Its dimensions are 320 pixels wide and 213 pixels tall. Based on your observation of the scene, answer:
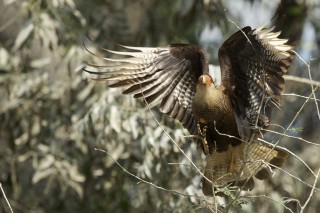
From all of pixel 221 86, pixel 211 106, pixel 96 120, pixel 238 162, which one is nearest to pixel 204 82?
pixel 211 106

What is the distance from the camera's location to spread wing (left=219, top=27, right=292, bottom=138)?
483cm

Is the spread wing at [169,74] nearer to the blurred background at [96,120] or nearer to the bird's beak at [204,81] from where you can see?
the bird's beak at [204,81]

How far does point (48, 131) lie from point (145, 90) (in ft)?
6.65

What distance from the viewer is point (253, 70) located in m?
4.99

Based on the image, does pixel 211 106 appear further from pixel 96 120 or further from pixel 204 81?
pixel 96 120

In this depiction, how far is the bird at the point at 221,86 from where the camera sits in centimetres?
482

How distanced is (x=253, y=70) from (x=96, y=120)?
1.61 m

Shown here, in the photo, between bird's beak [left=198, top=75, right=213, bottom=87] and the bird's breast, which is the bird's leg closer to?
the bird's breast

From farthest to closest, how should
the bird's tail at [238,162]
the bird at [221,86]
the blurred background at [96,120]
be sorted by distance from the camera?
the blurred background at [96,120]
the bird's tail at [238,162]
the bird at [221,86]

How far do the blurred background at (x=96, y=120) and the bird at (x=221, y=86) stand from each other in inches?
33.8

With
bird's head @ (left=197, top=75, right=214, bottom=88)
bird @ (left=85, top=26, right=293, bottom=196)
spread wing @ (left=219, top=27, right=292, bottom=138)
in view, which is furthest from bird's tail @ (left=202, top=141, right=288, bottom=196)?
bird's head @ (left=197, top=75, right=214, bottom=88)

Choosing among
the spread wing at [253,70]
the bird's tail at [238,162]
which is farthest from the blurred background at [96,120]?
the spread wing at [253,70]

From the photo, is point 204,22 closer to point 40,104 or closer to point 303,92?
point 303,92

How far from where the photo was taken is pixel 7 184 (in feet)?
23.2
